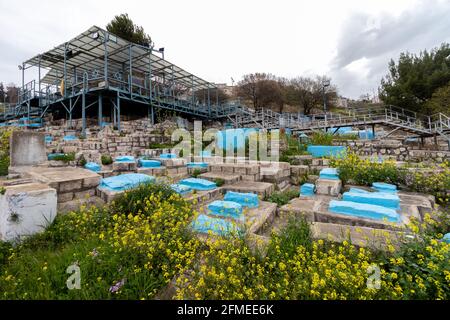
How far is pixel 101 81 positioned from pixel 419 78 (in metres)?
30.3

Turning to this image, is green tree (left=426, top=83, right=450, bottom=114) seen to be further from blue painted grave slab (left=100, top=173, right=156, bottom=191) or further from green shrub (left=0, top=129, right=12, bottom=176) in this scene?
green shrub (left=0, top=129, right=12, bottom=176)

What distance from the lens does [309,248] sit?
204 cm

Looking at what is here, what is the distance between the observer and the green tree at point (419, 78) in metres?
19.5

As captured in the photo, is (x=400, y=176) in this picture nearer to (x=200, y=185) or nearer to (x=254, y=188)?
(x=254, y=188)

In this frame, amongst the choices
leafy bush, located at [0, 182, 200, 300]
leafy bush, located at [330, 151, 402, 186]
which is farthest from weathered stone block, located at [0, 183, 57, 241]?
leafy bush, located at [330, 151, 402, 186]

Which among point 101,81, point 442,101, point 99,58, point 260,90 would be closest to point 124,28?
point 99,58

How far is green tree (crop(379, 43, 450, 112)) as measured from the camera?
19.5 m

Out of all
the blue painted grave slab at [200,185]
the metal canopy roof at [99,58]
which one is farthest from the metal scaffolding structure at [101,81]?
the blue painted grave slab at [200,185]

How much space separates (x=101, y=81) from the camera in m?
15.2

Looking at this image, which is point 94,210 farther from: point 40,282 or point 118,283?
point 118,283

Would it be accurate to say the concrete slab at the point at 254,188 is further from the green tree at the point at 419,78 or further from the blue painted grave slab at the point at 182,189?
the green tree at the point at 419,78

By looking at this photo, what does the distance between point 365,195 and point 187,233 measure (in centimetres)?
291

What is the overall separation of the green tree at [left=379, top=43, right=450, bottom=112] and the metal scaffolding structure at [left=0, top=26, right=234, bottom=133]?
20.5 metres

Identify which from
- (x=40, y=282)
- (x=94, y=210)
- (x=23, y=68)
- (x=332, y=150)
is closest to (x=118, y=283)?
(x=40, y=282)
